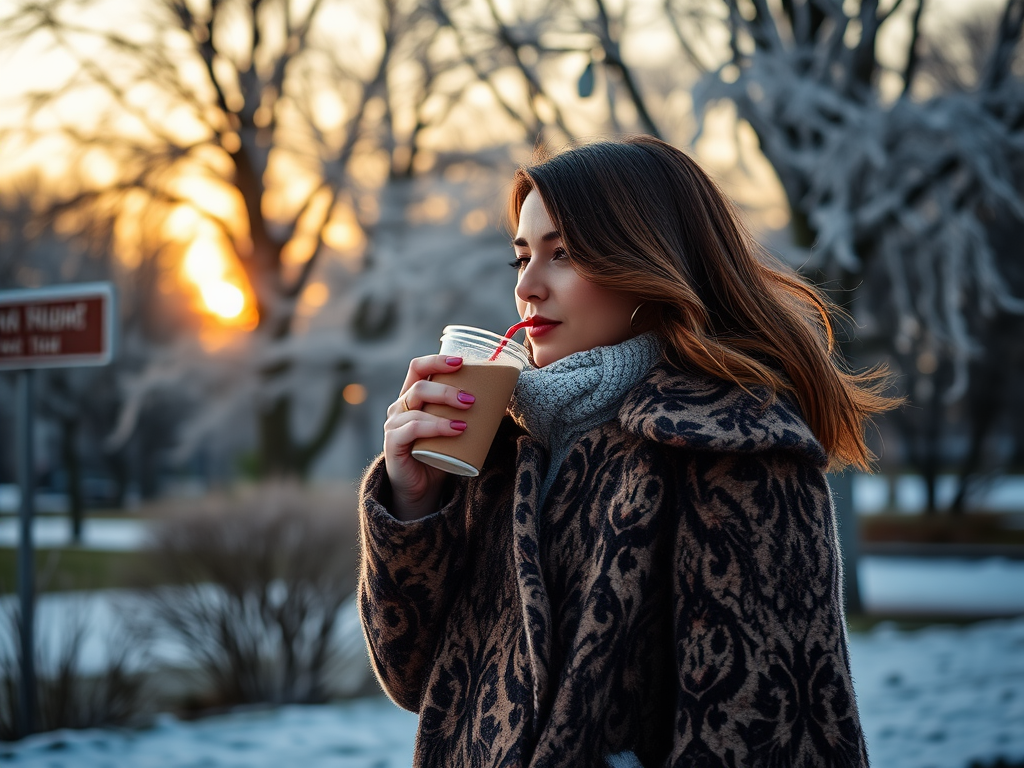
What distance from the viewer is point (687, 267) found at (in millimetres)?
1646

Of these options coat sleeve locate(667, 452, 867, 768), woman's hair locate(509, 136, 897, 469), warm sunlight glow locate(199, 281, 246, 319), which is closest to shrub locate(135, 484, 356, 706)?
woman's hair locate(509, 136, 897, 469)

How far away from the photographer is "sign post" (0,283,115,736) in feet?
15.0

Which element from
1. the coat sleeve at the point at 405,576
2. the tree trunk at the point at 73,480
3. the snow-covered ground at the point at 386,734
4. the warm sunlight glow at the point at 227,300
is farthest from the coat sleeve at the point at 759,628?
the tree trunk at the point at 73,480

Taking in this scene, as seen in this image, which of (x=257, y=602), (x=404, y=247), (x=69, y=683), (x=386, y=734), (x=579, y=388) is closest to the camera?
(x=579, y=388)

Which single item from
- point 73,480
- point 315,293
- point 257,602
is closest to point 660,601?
point 257,602

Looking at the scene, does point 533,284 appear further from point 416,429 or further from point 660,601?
point 660,601

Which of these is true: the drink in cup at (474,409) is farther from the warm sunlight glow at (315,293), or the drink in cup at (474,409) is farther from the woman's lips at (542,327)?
the warm sunlight glow at (315,293)

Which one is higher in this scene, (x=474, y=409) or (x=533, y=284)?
(x=533, y=284)

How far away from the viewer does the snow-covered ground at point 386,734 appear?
4.73 m

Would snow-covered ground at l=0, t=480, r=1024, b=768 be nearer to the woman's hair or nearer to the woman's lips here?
the woman's hair

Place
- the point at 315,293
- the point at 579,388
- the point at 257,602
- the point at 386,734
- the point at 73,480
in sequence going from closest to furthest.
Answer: the point at 579,388, the point at 386,734, the point at 257,602, the point at 315,293, the point at 73,480

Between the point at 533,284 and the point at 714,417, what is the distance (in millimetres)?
397

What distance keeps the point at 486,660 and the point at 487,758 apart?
0.17 metres

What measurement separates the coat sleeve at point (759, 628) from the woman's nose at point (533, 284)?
0.43 m
